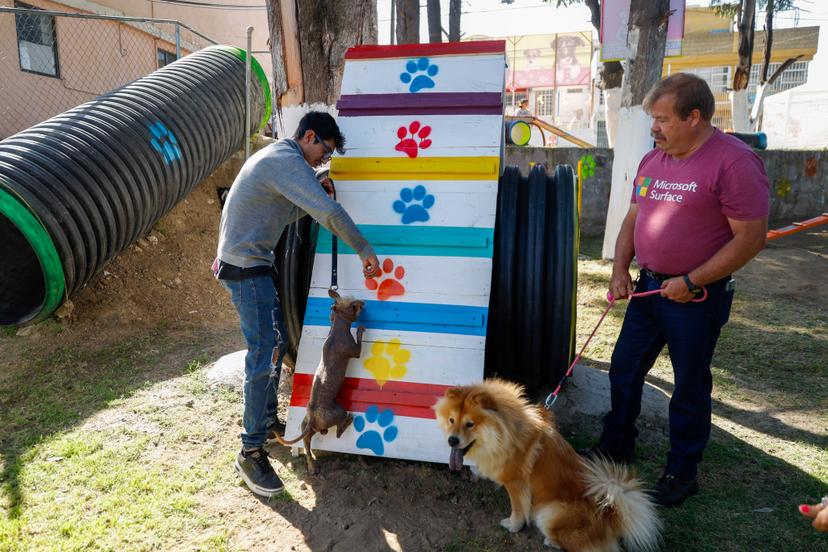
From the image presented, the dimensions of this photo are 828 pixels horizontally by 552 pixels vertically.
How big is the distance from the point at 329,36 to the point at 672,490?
462 cm

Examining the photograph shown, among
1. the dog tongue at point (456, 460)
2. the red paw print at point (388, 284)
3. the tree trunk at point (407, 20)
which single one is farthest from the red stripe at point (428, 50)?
the tree trunk at point (407, 20)

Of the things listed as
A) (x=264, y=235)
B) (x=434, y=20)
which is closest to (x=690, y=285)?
(x=264, y=235)

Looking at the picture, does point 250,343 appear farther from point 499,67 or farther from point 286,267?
point 499,67

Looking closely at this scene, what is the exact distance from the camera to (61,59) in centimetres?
1138

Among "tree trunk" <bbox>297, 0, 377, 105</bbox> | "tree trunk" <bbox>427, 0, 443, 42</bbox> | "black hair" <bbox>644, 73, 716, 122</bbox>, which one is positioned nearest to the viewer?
"black hair" <bbox>644, 73, 716, 122</bbox>

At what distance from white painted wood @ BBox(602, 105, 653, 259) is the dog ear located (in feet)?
20.2

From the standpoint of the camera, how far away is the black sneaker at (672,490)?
3145 mm

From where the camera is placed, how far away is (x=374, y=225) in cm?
393

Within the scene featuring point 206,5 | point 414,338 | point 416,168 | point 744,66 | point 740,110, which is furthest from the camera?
point 740,110

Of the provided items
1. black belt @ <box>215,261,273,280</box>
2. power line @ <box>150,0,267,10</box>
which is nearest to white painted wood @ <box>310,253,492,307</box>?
black belt @ <box>215,261,273,280</box>

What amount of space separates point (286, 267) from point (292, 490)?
1.40 m

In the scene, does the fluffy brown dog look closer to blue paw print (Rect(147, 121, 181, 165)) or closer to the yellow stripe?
the yellow stripe

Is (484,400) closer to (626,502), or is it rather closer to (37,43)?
(626,502)

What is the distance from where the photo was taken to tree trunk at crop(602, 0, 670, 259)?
823 centimetres
